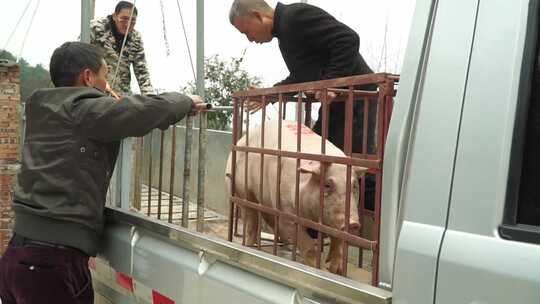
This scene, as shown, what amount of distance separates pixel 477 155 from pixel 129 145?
1.93 metres

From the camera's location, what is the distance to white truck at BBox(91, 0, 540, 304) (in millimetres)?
1101

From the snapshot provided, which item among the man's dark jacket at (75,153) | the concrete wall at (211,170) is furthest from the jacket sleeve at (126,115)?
the concrete wall at (211,170)

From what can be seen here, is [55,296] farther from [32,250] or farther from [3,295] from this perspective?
[3,295]

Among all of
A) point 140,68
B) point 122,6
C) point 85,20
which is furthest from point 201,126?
point 140,68

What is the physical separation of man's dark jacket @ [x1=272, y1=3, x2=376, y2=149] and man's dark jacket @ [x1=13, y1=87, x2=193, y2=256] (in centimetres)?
95

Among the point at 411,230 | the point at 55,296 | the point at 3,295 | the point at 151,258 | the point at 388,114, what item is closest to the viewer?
the point at 411,230

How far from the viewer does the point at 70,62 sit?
2.60 m

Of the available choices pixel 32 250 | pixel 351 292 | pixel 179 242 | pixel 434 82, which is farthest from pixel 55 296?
pixel 434 82

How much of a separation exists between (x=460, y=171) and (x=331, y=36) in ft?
6.84

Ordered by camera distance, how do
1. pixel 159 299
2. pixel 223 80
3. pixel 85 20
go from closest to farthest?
pixel 159 299 < pixel 85 20 < pixel 223 80

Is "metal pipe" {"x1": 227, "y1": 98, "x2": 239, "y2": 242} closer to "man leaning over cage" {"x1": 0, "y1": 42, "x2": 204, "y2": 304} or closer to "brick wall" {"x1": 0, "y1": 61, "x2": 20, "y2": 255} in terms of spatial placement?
"man leaning over cage" {"x1": 0, "y1": 42, "x2": 204, "y2": 304}

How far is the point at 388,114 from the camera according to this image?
1.89m

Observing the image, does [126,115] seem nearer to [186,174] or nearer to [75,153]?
[75,153]

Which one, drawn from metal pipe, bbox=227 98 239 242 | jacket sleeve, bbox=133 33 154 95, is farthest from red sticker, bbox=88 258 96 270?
jacket sleeve, bbox=133 33 154 95
